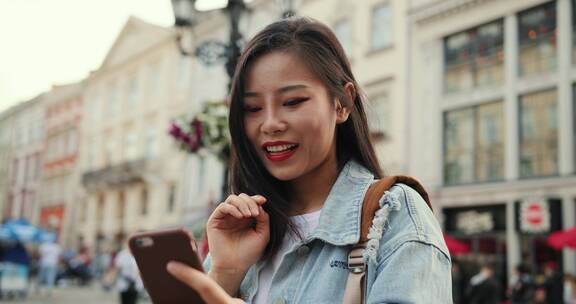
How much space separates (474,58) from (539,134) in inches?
114

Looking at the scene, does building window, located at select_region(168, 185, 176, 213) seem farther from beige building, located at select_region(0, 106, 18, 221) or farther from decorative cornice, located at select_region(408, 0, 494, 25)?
beige building, located at select_region(0, 106, 18, 221)

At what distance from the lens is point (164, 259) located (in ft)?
4.14

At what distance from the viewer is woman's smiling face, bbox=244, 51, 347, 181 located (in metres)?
1.62

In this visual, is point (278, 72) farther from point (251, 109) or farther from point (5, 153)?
point (5, 153)

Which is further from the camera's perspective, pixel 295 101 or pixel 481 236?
pixel 481 236

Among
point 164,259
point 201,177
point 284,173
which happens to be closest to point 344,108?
point 284,173

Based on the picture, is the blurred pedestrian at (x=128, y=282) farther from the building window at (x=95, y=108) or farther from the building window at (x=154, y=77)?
the building window at (x=95, y=108)

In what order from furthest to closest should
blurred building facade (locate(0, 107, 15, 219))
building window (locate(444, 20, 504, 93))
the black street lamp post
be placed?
1. blurred building facade (locate(0, 107, 15, 219))
2. building window (locate(444, 20, 504, 93))
3. the black street lamp post

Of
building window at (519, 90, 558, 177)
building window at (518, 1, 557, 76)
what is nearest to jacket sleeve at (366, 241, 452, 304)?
building window at (519, 90, 558, 177)

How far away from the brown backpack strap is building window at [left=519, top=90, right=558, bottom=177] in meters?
15.0

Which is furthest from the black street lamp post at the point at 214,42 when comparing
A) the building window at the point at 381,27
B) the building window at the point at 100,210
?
the building window at the point at 100,210

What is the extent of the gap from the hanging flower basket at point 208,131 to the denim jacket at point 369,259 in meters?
5.19

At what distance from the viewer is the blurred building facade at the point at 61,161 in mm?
39844

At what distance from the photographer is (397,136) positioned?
1889 centimetres
